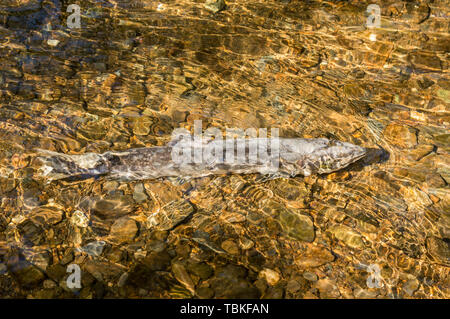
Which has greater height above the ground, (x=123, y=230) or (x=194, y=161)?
(x=194, y=161)

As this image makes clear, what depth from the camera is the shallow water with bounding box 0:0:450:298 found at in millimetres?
4121

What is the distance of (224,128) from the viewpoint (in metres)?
5.69

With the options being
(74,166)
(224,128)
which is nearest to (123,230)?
(74,166)

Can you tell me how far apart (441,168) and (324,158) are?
1891 mm

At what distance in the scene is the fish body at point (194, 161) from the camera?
4.82m

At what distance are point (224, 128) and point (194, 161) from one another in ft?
3.58

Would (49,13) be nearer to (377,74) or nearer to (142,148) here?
(142,148)

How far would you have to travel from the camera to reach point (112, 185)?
488 cm

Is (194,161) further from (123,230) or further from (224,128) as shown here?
(123,230)

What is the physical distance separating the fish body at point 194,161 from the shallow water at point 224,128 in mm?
171

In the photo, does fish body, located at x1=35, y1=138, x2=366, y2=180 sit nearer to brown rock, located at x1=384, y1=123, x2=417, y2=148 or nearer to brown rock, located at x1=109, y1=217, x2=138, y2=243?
brown rock, located at x1=109, y1=217, x2=138, y2=243

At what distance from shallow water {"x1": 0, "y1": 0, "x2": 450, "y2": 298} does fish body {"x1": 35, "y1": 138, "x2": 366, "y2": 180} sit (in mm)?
171

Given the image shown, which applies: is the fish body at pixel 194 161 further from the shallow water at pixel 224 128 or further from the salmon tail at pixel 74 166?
the shallow water at pixel 224 128

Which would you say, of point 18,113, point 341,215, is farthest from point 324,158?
point 18,113
